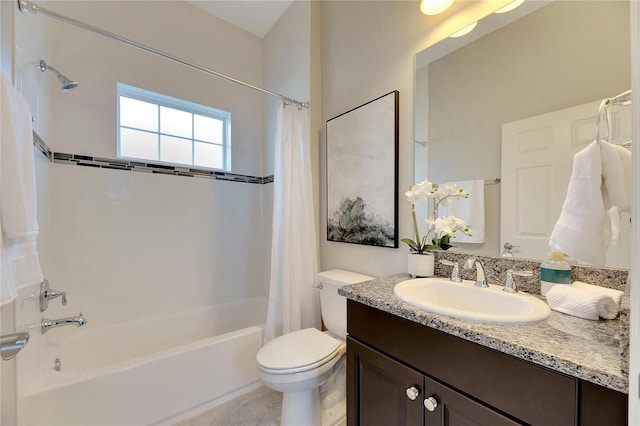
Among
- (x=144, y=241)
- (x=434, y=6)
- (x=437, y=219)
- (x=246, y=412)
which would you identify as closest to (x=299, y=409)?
(x=246, y=412)

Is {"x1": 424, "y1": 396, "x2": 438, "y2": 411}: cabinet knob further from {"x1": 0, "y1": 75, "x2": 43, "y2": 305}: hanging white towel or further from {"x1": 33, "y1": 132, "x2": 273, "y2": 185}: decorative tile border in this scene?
{"x1": 33, "y1": 132, "x2": 273, "y2": 185}: decorative tile border

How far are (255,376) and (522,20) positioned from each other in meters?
2.34

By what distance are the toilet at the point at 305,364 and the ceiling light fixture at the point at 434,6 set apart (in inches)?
57.2

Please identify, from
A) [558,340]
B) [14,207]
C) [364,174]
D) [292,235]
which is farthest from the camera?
[292,235]

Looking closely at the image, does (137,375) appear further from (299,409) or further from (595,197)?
(595,197)

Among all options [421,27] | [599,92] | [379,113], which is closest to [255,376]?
[379,113]

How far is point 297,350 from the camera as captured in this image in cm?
132

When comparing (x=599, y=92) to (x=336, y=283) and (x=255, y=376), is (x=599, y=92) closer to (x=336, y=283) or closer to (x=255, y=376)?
(x=336, y=283)

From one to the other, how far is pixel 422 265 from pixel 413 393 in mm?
563

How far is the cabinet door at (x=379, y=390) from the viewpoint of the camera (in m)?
0.81

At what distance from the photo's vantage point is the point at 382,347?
3.01ft

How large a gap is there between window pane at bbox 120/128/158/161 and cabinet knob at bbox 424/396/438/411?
7.82ft

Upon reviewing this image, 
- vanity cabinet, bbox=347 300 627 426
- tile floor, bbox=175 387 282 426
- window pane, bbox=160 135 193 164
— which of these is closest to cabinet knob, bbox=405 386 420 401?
vanity cabinet, bbox=347 300 627 426

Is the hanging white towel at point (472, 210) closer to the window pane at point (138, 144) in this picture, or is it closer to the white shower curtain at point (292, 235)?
the white shower curtain at point (292, 235)
